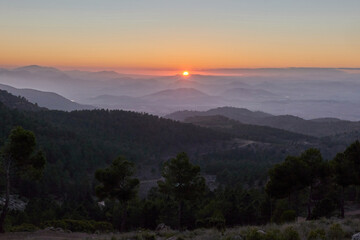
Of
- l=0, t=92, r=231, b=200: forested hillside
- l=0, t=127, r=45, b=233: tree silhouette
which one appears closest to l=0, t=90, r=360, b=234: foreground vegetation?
l=0, t=127, r=45, b=233: tree silhouette

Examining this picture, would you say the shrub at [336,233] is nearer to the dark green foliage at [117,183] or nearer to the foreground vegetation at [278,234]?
the foreground vegetation at [278,234]

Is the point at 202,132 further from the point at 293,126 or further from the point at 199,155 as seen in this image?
the point at 293,126

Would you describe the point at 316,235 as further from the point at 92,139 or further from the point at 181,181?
the point at 92,139

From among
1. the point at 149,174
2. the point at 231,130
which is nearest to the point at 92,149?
the point at 149,174

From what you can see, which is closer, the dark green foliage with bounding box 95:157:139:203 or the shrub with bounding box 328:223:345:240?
the shrub with bounding box 328:223:345:240

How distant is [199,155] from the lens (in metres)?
96.1

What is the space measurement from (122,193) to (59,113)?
289 feet

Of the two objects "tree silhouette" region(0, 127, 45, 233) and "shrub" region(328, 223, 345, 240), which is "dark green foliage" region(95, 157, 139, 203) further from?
"shrub" region(328, 223, 345, 240)

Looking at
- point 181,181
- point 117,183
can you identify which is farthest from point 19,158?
point 181,181

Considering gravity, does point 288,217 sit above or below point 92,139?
above

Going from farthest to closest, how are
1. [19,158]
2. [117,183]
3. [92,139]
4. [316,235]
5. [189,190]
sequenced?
[92,139] < [189,190] < [117,183] < [19,158] < [316,235]

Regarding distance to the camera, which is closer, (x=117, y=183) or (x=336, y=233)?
(x=336, y=233)

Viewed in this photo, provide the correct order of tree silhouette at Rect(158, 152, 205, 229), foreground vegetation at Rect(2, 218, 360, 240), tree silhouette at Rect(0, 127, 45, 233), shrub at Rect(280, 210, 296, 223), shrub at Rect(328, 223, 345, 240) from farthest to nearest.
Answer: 1. tree silhouette at Rect(158, 152, 205, 229)
2. shrub at Rect(280, 210, 296, 223)
3. tree silhouette at Rect(0, 127, 45, 233)
4. shrub at Rect(328, 223, 345, 240)
5. foreground vegetation at Rect(2, 218, 360, 240)

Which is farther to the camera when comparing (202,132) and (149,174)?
(202,132)
